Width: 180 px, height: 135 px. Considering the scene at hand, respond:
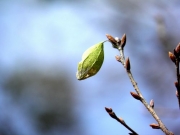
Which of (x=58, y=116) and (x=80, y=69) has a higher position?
(x=58, y=116)

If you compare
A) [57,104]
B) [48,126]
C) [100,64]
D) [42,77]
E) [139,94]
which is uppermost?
[42,77]

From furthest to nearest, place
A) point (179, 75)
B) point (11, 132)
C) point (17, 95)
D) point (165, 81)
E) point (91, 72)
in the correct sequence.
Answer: point (17, 95)
point (11, 132)
point (165, 81)
point (91, 72)
point (179, 75)

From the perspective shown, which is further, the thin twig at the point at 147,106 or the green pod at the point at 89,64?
the green pod at the point at 89,64

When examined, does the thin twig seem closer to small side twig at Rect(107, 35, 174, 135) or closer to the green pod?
small side twig at Rect(107, 35, 174, 135)

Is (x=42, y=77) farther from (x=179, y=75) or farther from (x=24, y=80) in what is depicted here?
(x=179, y=75)

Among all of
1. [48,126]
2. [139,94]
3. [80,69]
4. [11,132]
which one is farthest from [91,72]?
[48,126]

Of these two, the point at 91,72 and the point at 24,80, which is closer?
the point at 91,72

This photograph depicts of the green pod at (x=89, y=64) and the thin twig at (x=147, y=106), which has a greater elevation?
the green pod at (x=89, y=64)

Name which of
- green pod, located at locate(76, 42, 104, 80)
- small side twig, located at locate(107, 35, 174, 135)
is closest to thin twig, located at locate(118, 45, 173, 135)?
small side twig, located at locate(107, 35, 174, 135)

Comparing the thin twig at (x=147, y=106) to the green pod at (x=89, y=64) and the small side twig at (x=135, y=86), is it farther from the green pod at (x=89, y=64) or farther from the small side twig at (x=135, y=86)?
the green pod at (x=89, y=64)

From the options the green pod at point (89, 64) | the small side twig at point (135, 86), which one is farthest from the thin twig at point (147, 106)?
the green pod at point (89, 64)

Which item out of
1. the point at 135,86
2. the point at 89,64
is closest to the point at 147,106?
the point at 135,86
